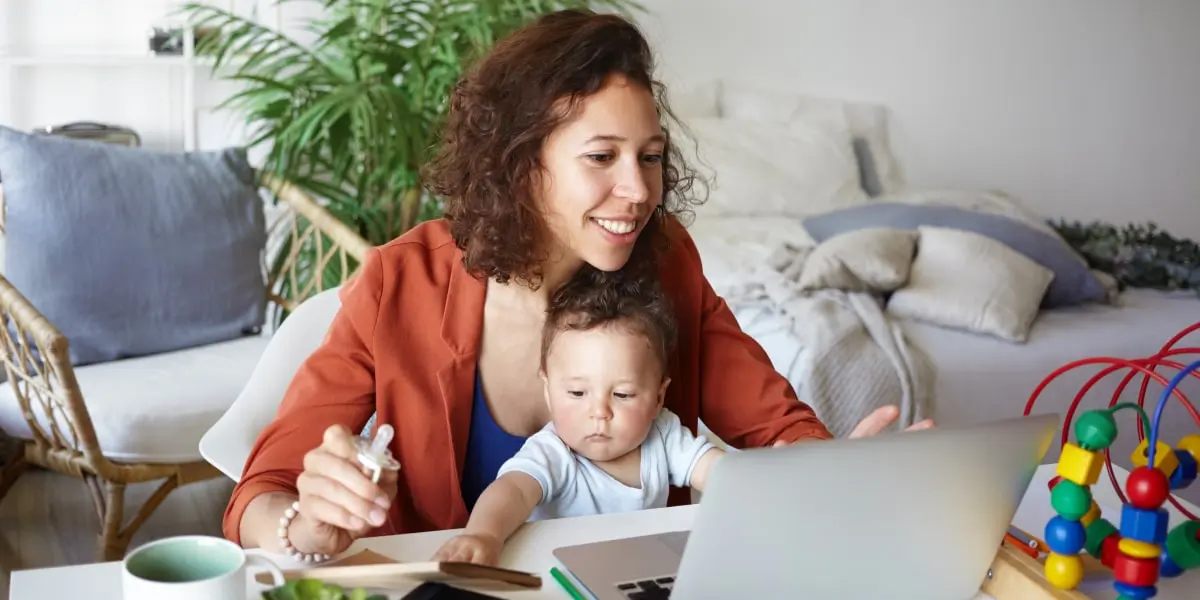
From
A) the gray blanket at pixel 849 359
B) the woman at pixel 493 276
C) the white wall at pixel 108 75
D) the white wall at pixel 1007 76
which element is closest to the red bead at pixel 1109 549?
the woman at pixel 493 276

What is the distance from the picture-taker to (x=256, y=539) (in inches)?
45.9

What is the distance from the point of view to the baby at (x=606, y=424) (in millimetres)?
1327

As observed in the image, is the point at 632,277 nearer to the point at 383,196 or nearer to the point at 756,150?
the point at 383,196

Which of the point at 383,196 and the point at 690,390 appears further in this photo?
the point at 383,196

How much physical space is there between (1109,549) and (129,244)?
88.2 inches

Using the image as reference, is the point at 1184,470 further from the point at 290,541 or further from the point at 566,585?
the point at 290,541

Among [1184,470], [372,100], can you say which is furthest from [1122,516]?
[372,100]

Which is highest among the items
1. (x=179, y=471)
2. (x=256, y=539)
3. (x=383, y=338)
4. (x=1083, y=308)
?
(x=383, y=338)

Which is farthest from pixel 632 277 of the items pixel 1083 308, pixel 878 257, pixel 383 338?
pixel 1083 308

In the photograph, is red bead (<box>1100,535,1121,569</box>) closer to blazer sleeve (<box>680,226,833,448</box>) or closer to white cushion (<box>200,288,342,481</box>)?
blazer sleeve (<box>680,226,833,448</box>)

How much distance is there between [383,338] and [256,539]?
282 millimetres

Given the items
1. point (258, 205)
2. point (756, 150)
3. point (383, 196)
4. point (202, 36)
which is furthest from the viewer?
point (756, 150)

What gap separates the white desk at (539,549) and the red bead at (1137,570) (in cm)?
8

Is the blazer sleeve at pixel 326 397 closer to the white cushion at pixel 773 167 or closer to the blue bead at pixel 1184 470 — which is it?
the blue bead at pixel 1184 470
